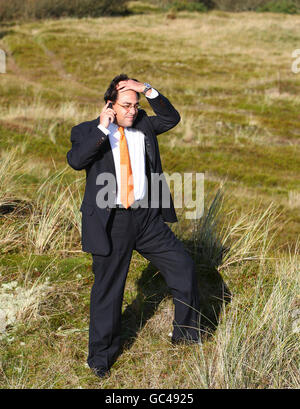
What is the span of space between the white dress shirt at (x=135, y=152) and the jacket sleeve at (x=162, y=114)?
0.07 metres

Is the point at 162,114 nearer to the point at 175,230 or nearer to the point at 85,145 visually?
the point at 85,145

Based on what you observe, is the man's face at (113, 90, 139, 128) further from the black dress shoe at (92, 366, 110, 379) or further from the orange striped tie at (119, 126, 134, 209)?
the black dress shoe at (92, 366, 110, 379)

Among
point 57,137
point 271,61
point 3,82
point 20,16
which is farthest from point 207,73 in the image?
point 20,16

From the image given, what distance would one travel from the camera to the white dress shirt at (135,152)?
3482 millimetres

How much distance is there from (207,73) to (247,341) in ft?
76.2

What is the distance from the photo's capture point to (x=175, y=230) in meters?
5.75

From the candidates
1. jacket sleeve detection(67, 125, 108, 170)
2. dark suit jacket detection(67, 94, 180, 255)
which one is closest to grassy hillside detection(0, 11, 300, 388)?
dark suit jacket detection(67, 94, 180, 255)

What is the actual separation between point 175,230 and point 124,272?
2.24 meters

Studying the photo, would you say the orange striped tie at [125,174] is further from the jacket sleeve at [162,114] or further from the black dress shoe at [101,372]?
the black dress shoe at [101,372]

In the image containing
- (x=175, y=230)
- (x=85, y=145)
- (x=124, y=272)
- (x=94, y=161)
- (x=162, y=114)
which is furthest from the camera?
(x=175, y=230)

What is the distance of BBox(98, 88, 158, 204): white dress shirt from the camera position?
11.4 feet

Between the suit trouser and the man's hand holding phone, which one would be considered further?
the suit trouser

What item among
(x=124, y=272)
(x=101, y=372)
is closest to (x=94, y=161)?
(x=124, y=272)

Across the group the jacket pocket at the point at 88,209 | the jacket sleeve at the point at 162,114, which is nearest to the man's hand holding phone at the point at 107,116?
the jacket sleeve at the point at 162,114
